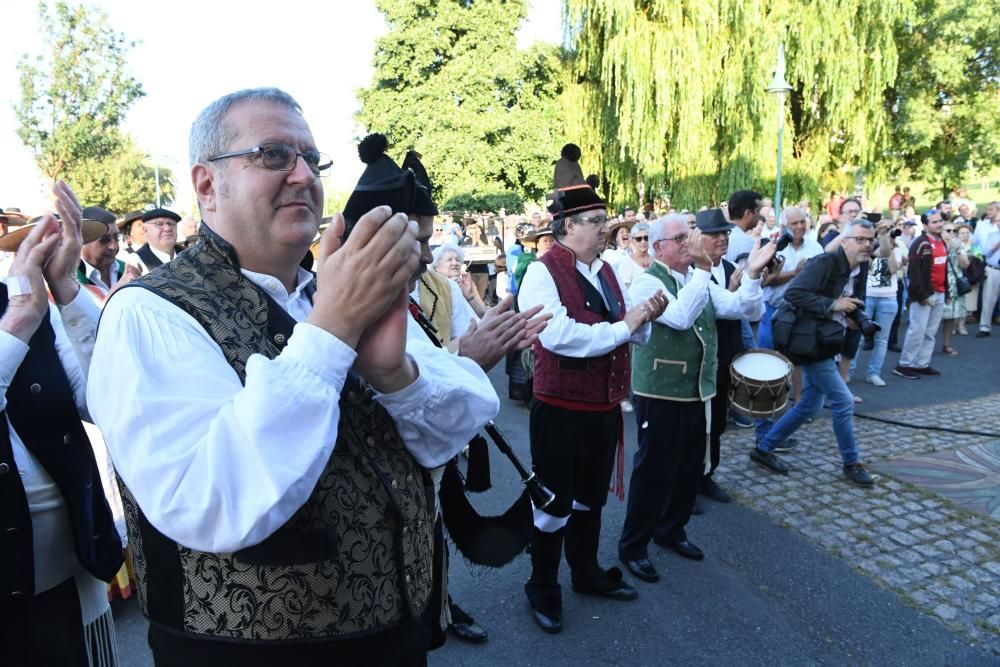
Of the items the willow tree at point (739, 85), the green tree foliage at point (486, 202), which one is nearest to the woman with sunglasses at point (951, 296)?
the willow tree at point (739, 85)

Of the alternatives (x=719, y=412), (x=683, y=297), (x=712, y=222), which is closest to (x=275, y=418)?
(x=683, y=297)

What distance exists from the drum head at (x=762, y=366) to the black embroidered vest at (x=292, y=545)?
170 inches

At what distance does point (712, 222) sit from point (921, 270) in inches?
248

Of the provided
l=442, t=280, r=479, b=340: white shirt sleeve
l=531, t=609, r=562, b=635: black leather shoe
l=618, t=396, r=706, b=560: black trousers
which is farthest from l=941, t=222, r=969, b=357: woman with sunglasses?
l=531, t=609, r=562, b=635: black leather shoe

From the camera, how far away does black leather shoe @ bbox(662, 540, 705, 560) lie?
429cm

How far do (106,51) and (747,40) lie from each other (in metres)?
21.7

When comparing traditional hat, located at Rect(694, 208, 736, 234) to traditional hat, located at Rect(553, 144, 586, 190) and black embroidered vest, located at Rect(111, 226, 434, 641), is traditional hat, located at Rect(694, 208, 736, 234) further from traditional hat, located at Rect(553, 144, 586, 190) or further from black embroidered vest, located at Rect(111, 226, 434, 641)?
black embroidered vest, located at Rect(111, 226, 434, 641)

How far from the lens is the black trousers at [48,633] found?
6.07 ft

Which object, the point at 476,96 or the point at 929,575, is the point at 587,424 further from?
the point at 476,96

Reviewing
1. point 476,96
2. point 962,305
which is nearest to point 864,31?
point 962,305

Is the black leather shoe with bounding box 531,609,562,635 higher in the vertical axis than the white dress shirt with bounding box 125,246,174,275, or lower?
lower

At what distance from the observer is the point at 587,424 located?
3.66 m

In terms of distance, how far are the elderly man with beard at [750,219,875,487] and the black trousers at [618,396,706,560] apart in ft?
5.45

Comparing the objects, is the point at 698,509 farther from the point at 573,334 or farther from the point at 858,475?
the point at 573,334
